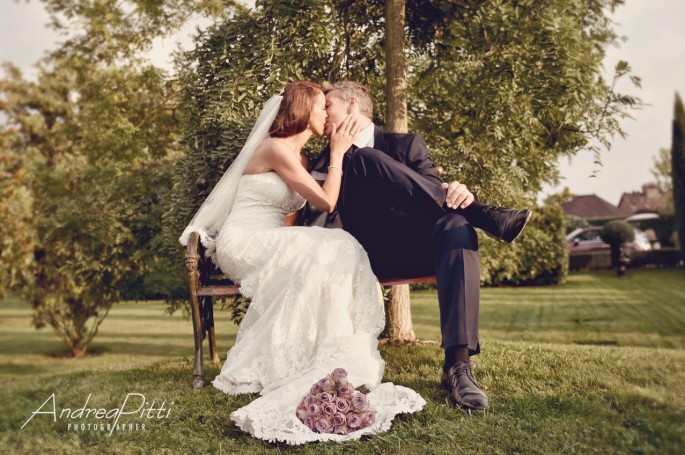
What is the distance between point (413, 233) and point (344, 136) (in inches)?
34.6

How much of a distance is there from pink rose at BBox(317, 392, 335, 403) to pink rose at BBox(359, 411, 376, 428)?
0.17 m

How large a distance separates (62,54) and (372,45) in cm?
478

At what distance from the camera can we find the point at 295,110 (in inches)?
160

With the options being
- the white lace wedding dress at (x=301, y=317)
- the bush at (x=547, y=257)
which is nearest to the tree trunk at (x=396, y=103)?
the white lace wedding dress at (x=301, y=317)

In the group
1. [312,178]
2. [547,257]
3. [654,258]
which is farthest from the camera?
[654,258]

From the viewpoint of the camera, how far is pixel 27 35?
768 centimetres

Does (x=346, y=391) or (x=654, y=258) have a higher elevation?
(x=346, y=391)

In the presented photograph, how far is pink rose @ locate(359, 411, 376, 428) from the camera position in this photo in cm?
276

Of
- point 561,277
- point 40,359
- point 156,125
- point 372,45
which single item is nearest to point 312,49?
point 372,45

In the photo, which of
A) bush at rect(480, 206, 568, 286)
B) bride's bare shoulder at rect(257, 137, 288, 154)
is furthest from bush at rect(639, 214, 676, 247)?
bride's bare shoulder at rect(257, 137, 288, 154)

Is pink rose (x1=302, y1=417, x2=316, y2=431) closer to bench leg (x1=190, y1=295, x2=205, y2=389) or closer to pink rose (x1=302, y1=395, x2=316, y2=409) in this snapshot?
pink rose (x1=302, y1=395, x2=316, y2=409)

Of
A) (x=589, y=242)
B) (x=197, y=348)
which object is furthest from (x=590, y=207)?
(x=197, y=348)

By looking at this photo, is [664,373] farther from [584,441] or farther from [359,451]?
[359,451]

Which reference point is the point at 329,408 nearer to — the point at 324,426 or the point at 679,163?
the point at 324,426
